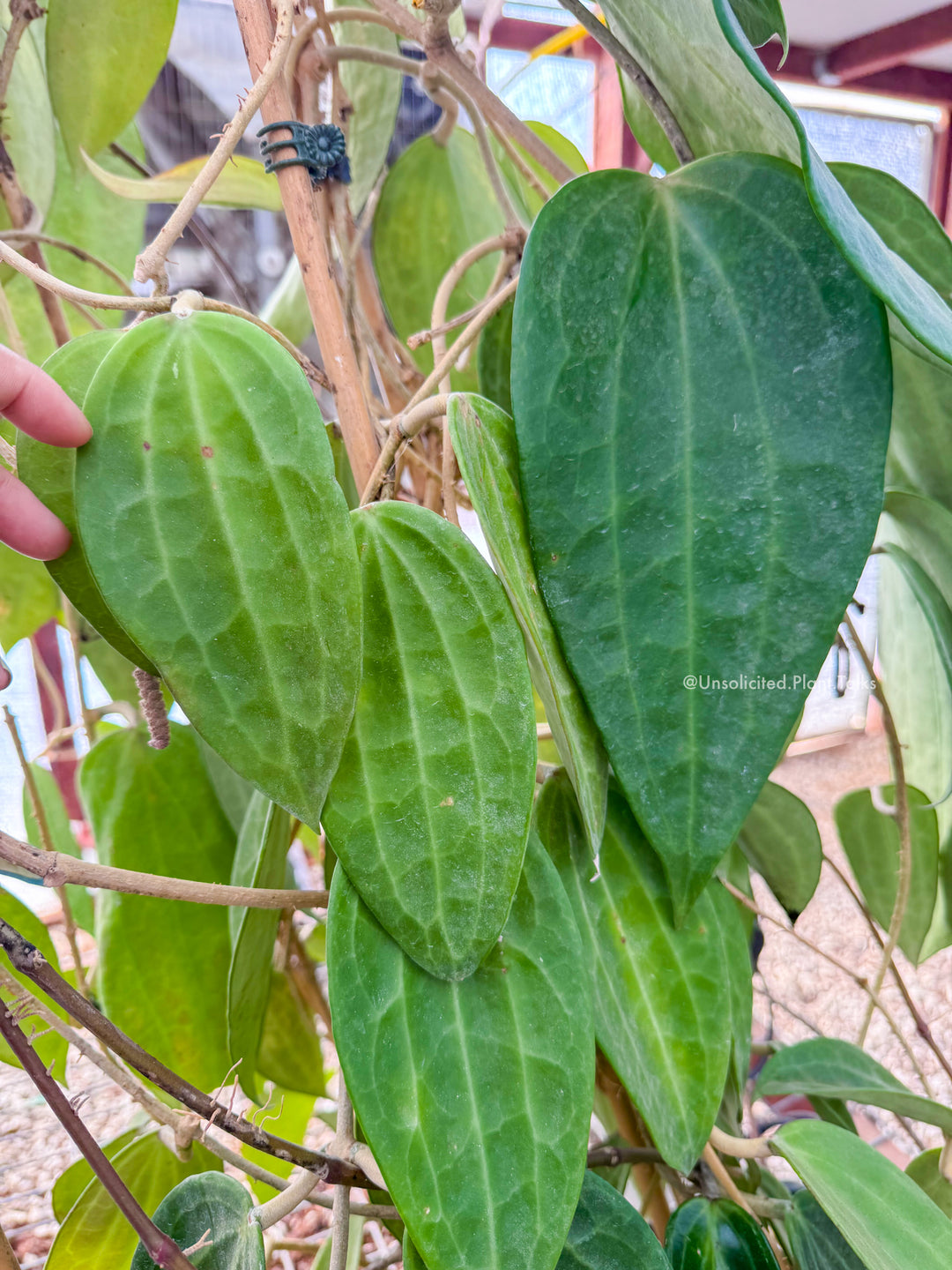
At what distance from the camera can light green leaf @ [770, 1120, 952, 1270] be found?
0.83ft

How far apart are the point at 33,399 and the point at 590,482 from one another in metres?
0.12

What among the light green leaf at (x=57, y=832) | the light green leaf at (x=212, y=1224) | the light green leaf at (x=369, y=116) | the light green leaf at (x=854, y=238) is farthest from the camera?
the light green leaf at (x=57, y=832)

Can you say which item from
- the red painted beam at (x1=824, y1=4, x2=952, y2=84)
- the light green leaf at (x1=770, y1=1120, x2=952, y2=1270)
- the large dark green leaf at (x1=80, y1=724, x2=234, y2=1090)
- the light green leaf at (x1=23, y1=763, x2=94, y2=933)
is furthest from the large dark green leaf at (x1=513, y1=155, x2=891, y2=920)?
the red painted beam at (x1=824, y1=4, x2=952, y2=84)

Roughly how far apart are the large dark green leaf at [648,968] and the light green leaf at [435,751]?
0.06m

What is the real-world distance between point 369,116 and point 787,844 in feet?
1.17

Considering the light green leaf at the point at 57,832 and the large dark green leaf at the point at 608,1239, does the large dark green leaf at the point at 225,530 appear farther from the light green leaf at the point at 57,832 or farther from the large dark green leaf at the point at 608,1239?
the light green leaf at the point at 57,832

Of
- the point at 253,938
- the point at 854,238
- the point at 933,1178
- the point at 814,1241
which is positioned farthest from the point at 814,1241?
the point at 854,238

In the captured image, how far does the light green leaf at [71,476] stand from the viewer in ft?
0.70

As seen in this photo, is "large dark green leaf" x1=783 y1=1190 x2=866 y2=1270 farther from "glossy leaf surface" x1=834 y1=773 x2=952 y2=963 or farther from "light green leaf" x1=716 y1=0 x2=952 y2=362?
"light green leaf" x1=716 y1=0 x2=952 y2=362

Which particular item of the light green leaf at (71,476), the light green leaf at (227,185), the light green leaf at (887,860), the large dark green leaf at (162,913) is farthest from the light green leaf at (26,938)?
the light green leaf at (887,860)

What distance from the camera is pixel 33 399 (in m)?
0.19

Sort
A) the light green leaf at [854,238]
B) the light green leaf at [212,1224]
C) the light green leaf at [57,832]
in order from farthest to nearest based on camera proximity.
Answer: the light green leaf at [57,832] → the light green leaf at [212,1224] → the light green leaf at [854,238]

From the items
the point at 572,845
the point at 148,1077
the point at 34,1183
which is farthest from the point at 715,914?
the point at 34,1183

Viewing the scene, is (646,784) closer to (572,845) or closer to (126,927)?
(572,845)
